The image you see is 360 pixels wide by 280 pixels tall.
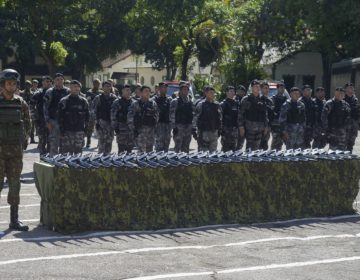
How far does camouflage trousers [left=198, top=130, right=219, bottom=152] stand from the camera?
51.4 feet

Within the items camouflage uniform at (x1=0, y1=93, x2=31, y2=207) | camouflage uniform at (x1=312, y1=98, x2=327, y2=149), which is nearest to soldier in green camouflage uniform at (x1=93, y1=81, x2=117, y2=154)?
camouflage uniform at (x1=312, y1=98, x2=327, y2=149)

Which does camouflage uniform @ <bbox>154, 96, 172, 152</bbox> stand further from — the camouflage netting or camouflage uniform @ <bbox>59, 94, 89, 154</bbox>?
the camouflage netting

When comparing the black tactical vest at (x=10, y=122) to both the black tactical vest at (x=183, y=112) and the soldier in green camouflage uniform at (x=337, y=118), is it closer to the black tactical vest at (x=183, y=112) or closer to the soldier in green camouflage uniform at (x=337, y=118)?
the black tactical vest at (x=183, y=112)

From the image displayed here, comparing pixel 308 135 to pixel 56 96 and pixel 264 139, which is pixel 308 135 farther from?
pixel 56 96

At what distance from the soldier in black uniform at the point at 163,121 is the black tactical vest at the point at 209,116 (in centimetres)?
161

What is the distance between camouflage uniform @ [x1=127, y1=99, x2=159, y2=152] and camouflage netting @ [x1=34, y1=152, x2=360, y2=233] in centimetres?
532

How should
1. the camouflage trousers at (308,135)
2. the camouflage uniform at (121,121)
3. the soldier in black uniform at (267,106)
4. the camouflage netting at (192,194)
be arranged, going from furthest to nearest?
the camouflage trousers at (308,135), the soldier in black uniform at (267,106), the camouflage uniform at (121,121), the camouflage netting at (192,194)

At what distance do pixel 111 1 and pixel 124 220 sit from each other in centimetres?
4649

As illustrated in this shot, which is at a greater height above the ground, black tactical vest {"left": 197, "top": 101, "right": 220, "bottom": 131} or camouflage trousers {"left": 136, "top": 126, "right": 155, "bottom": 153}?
black tactical vest {"left": 197, "top": 101, "right": 220, "bottom": 131}

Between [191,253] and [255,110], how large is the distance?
25.3ft

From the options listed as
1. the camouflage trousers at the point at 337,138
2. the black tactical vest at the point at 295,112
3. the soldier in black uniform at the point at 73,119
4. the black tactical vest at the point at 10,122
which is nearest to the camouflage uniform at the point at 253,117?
the black tactical vest at the point at 295,112

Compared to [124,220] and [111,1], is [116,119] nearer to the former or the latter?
[124,220]

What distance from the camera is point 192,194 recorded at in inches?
417

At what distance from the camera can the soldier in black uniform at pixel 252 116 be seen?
16422mm
